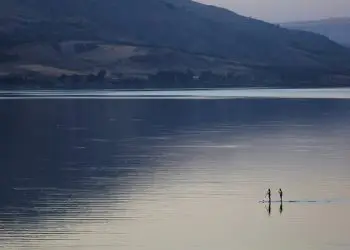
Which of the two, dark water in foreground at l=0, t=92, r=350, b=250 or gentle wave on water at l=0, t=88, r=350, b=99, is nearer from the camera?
dark water in foreground at l=0, t=92, r=350, b=250

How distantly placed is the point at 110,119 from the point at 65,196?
48.0 meters

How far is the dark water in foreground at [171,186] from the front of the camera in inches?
1031

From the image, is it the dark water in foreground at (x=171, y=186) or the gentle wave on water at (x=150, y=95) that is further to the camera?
the gentle wave on water at (x=150, y=95)

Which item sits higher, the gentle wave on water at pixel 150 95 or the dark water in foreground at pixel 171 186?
the dark water in foreground at pixel 171 186

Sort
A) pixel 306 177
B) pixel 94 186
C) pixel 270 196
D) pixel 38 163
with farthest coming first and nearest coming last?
pixel 38 163, pixel 306 177, pixel 94 186, pixel 270 196

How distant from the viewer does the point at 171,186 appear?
36.9 m

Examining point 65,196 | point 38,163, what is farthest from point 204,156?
point 65,196

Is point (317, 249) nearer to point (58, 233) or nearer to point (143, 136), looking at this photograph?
point (58, 233)

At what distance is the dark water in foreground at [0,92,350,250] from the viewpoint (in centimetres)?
2619

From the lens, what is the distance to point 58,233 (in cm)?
2630

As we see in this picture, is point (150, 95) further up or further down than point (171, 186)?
further down

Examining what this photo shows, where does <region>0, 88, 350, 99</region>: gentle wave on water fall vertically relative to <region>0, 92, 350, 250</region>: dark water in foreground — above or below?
below

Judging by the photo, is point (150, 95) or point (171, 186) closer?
point (171, 186)

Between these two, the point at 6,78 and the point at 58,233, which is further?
the point at 6,78
